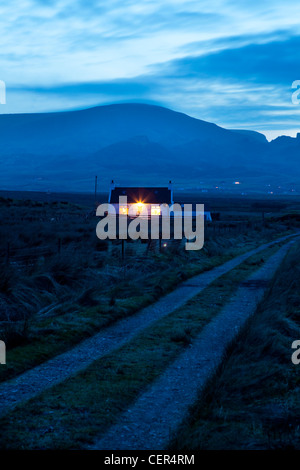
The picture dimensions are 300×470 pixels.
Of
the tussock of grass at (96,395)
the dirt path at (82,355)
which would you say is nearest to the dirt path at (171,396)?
the tussock of grass at (96,395)

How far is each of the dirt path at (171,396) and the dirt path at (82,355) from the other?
135cm

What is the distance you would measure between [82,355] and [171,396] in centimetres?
257

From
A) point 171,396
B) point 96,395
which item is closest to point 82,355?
point 96,395

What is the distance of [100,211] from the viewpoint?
58562 millimetres

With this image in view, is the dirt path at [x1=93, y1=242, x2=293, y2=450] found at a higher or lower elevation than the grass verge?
lower

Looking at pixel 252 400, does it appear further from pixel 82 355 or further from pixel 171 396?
pixel 82 355

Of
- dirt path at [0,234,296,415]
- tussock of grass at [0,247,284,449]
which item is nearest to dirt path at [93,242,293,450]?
tussock of grass at [0,247,284,449]

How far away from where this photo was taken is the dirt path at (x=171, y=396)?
6.55 m

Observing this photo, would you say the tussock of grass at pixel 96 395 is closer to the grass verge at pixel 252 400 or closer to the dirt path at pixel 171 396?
the dirt path at pixel 171 396

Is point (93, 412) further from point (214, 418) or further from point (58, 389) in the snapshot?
point (214, 418)

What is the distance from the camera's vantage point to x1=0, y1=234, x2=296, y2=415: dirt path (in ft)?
26.4

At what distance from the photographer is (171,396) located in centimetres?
805

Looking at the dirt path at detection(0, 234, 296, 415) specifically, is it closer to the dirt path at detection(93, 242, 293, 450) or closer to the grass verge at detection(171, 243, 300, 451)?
the dirt path at detection(93, 242, 293, 450)

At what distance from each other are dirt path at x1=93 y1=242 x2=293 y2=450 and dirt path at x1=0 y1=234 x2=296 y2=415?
4.42 ft
